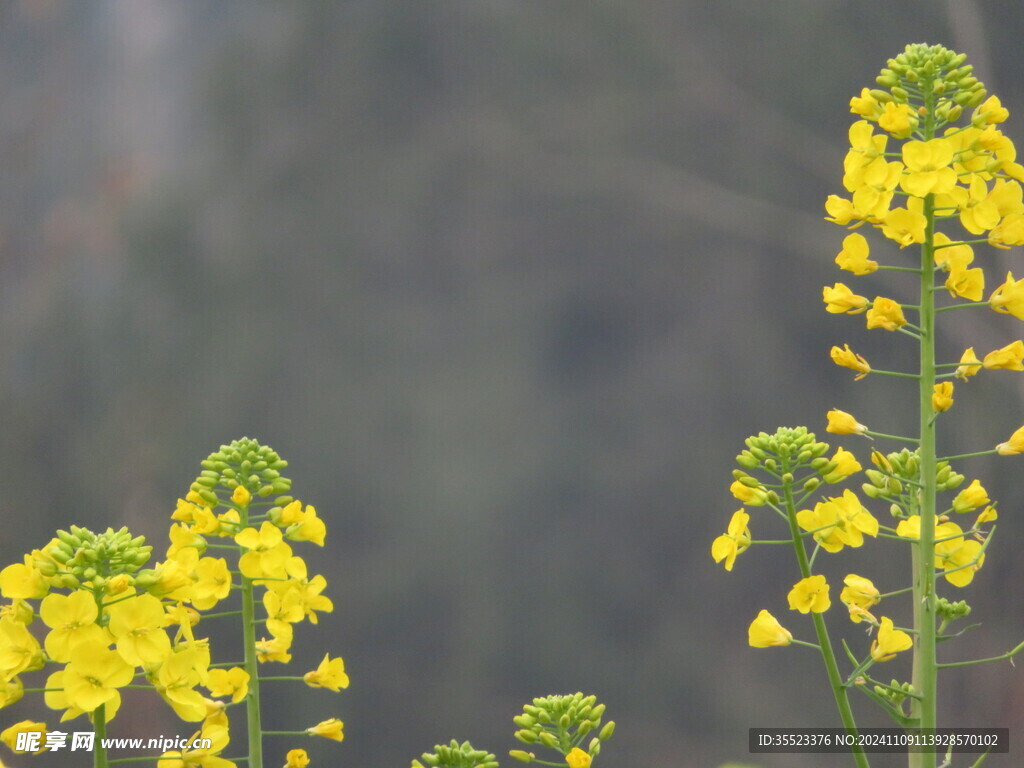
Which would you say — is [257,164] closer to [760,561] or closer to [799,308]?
[799,308]

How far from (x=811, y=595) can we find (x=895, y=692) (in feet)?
0.38

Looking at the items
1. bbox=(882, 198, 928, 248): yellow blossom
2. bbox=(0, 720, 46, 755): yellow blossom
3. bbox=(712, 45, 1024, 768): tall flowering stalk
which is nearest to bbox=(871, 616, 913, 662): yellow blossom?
bbox=(712, 45, 1024, 768): tall flowering stalk

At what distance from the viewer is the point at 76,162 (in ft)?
9.32

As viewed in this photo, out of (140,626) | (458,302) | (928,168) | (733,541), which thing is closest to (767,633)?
(733,541)

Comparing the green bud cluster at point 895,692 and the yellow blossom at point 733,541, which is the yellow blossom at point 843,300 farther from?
the green bud cluster at point 895,692

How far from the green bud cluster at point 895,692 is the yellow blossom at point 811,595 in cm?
9

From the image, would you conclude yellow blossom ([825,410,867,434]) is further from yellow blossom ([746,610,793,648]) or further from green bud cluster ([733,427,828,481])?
yellow blossom ([746,610,793,648])

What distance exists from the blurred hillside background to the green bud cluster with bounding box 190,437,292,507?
1.67 metres

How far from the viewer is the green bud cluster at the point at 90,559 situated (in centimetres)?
87

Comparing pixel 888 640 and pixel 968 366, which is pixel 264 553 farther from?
pixel 968 366

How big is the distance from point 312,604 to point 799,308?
193cm

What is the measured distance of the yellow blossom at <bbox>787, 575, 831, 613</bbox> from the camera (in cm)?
94

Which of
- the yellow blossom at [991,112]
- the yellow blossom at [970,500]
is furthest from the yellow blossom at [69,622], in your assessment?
the yellow blossom at [991,112]

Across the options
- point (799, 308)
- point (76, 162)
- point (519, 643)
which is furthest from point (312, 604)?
point (76, 162)
